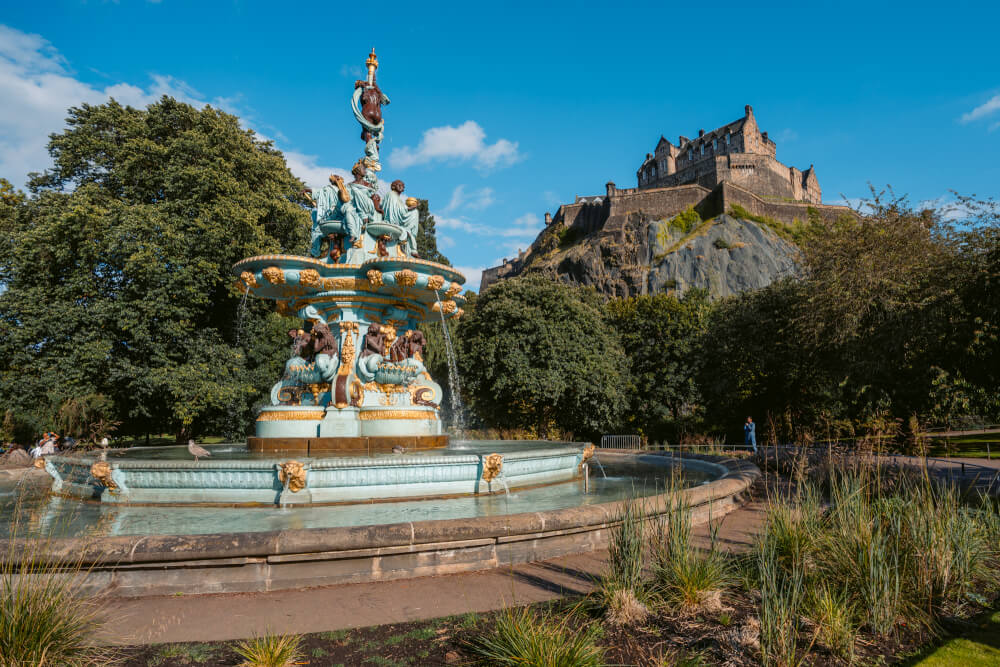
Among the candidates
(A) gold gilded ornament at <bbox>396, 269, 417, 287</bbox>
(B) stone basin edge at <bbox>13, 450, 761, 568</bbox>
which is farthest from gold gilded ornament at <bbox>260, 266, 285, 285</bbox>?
(B) stone basin edge at <bbox>13, 450, 761, 568</bbox>

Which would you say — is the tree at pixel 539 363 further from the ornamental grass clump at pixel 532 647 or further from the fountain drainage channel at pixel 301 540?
the ornamental grass clump at pixel 532 647

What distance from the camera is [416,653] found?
350cm

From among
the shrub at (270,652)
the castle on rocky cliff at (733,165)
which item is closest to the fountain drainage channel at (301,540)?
the shrub at (270,652)

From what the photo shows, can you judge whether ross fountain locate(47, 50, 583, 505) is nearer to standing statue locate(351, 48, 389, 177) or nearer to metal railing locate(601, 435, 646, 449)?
standing statue locate(351, 48, 389, 177)

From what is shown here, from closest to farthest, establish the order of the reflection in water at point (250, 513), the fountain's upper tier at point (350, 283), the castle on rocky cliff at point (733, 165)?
the reflection in water at point (250, 513) → the fountain's upper tier at point (350, 283) → the castle on rocky cliff at point (733, 165)

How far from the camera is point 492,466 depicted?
8461 mm

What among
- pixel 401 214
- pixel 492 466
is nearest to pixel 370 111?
pixel 401 214

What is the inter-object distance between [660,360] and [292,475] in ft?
110

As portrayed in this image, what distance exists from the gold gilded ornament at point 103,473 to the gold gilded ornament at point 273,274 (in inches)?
181

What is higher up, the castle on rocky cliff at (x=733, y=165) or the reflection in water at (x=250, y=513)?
the castle on rocky cliff at (x=733, y=165)

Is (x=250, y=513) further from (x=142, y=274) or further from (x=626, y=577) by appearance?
(x=142, y=274)

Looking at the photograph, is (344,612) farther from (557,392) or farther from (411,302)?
(557,392)

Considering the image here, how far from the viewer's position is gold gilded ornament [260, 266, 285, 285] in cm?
1120

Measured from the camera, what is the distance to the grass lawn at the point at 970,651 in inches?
140
